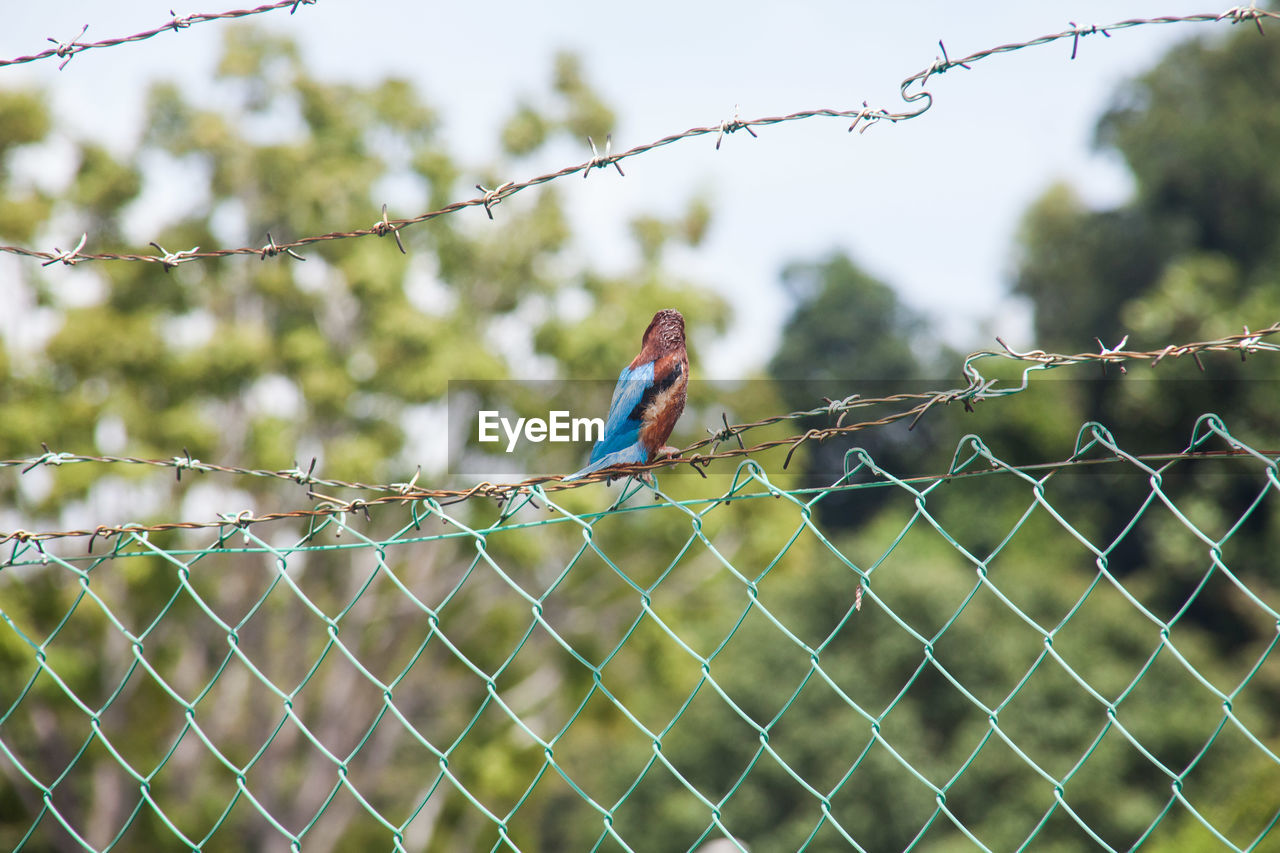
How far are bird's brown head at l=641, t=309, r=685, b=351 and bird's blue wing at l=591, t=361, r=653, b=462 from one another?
0.04 m

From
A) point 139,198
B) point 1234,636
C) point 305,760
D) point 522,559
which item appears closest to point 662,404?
point 522,559

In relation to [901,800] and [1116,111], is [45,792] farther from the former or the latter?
[1116,111]

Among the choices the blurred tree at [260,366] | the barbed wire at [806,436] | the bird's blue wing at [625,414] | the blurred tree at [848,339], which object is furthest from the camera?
the blurred tree at [848,339]

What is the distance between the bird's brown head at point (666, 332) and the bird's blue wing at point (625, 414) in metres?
0.04

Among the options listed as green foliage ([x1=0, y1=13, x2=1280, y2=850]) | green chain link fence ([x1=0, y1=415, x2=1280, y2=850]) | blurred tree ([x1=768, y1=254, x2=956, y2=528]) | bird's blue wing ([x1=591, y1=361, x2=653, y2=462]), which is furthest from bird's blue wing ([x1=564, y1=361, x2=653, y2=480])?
blurred tree ([x1=768, y1=254, x2=956, y2=528])

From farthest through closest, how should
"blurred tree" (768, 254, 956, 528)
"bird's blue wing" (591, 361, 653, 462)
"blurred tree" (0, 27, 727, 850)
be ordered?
"blurred tree" (768, 254, 956, 528)
"blurred tree" (0, 27, 727, 850)
"bird's blue wing" (591, 361, 653, 462)

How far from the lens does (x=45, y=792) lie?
1489mm

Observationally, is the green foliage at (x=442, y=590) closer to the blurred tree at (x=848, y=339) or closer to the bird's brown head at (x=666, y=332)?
the bird's brown head at (x=666, y=332)

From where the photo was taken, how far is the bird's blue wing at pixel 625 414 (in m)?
1.39

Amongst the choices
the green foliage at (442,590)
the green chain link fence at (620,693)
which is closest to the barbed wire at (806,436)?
the green foliage at (442,590)

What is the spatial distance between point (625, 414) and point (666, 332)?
0.48ft

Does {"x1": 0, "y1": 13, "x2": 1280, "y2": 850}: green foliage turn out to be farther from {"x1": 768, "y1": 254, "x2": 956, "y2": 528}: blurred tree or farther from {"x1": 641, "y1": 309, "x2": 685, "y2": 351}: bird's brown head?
{"x1": 768, "y1": 254, "x2": 956, "y2": 528}: blurred tree

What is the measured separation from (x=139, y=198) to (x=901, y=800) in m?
7.68

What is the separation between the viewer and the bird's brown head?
1459mm
